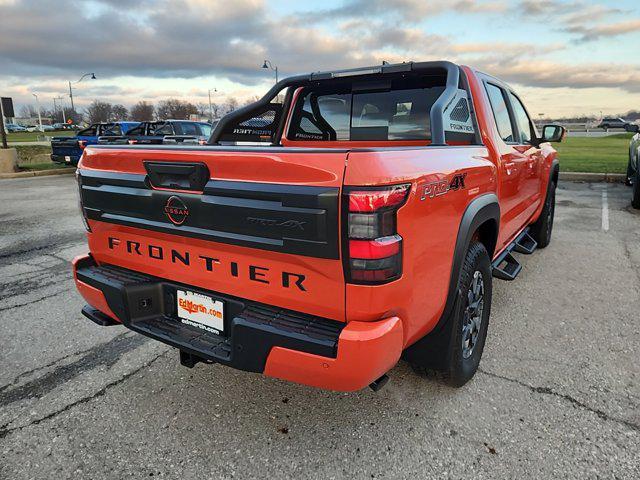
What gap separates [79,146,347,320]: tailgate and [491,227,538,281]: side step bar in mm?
2028

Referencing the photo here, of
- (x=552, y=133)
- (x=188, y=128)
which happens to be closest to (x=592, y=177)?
(x=552, y=133)

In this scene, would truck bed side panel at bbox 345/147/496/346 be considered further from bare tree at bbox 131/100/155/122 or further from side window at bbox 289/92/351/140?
bare tree at bbox 131/100/155/122

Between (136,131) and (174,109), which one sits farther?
(174,109)

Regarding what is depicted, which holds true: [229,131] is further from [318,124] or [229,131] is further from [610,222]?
[610,222]

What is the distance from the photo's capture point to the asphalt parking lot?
2180mm

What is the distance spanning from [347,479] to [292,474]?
0.84ft

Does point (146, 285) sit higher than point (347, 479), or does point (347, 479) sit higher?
point (146, 285)

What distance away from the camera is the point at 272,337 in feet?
6.42

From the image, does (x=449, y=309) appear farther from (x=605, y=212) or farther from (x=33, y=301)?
(x=605, y=212)

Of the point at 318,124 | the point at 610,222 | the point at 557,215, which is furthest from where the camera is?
the point at 557,215

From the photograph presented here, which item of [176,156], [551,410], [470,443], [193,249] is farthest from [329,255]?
[551,410]

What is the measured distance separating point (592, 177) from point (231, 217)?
12980 millimetres

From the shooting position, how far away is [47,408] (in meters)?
2.60

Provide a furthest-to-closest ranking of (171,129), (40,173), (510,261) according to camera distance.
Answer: (40,173), (171,129), (510,261)
